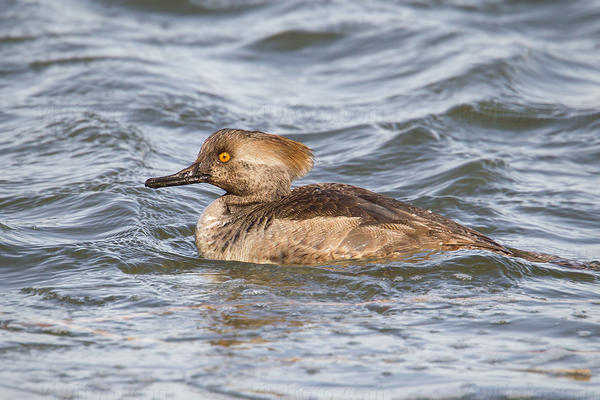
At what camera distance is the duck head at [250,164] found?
7953 mm

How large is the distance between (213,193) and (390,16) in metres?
8.57

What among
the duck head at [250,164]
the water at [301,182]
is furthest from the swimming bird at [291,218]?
the water at [301,182]

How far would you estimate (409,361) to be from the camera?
559cm

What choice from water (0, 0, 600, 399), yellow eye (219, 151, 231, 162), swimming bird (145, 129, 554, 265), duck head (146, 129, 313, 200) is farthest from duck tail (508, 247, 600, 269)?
yellow eye (219, 151, 231, 162)

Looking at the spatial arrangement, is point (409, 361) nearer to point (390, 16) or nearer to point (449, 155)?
point (449, 155)

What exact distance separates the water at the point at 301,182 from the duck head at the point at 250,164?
0.80 metres

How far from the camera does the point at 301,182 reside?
10500 millimetres

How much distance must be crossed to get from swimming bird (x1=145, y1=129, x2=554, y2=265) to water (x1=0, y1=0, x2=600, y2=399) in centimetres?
16

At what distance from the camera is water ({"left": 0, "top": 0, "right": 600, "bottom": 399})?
555cm

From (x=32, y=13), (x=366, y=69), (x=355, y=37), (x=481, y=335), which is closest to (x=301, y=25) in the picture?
(x=355, y=37)

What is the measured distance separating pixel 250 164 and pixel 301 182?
2.58 m

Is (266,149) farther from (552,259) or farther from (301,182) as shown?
(552,259)

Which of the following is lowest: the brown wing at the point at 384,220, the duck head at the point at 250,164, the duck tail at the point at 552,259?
the duck tail at the point at 552,259

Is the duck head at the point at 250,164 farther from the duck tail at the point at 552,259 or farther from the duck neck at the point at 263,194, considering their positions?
the duck tail at the point at 552,259
